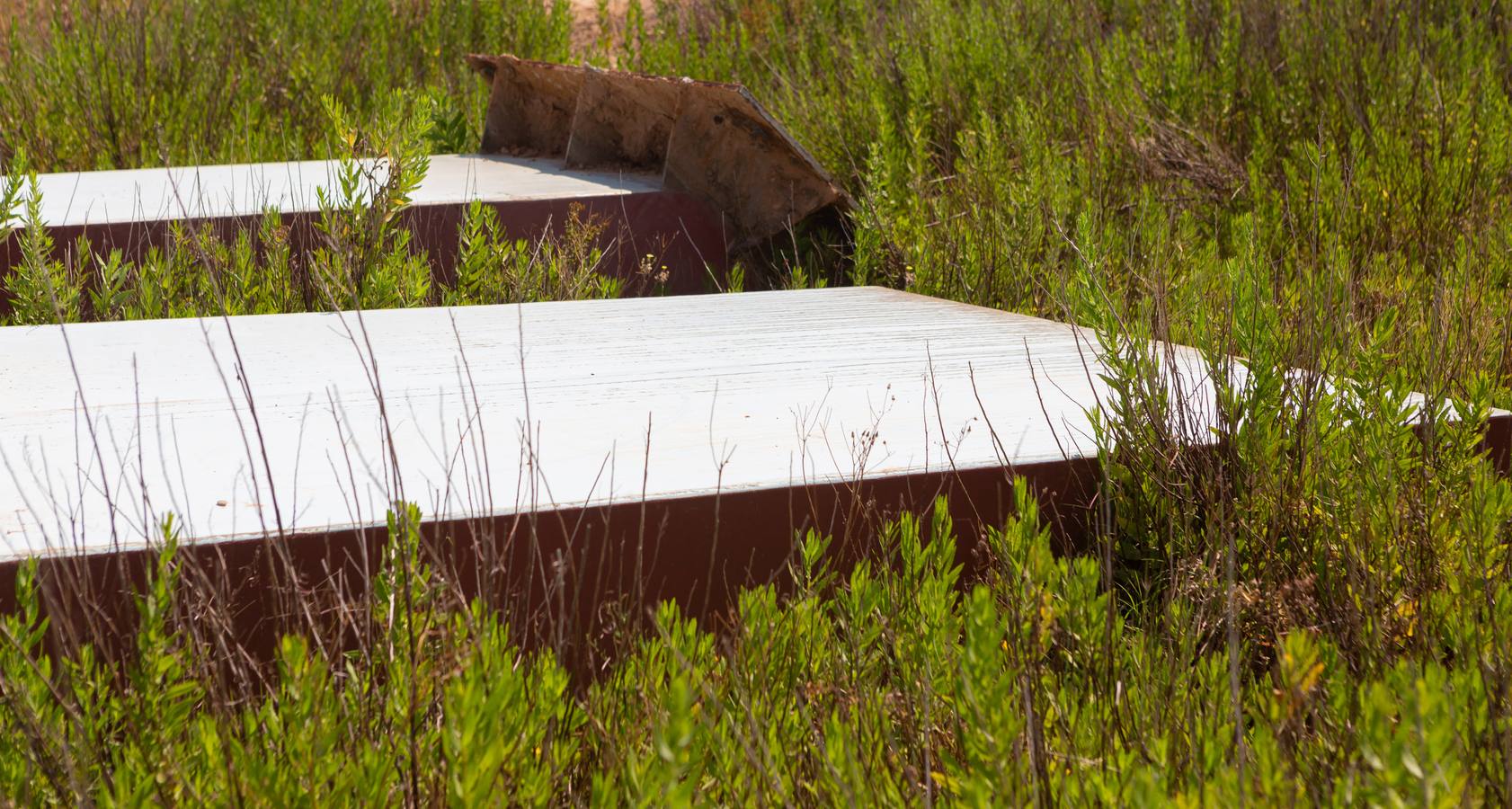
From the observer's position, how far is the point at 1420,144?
4.53 metres

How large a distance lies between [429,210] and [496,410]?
198 cm

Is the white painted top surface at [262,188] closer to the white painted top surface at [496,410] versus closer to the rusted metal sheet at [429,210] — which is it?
the rusted metal sheet at [429,210]

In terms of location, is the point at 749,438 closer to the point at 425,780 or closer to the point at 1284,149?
the point at 425,780

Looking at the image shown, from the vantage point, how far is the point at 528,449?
1983 mm

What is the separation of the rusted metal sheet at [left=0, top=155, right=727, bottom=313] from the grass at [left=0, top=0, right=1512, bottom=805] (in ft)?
0.46

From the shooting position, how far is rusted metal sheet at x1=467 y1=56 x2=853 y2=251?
4.25 metres

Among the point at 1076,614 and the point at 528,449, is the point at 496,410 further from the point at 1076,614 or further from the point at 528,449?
the point at 1076,614

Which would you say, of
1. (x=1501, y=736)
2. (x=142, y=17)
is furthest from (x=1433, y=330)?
(x=142, y=17)

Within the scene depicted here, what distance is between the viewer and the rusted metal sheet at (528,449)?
1717mm

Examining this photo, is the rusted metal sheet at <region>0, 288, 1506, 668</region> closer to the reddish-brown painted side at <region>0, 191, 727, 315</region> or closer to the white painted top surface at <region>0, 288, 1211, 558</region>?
the white painted top surface at <region>0, 288, 1211, 558</region>

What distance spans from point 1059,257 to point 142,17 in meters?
4.40

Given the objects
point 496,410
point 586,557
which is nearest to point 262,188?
point 496,410

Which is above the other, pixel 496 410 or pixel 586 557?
pixel 496 410

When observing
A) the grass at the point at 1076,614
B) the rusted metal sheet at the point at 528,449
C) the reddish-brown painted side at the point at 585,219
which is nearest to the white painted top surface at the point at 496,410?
the rusted metal sheet at the point at 528,449
